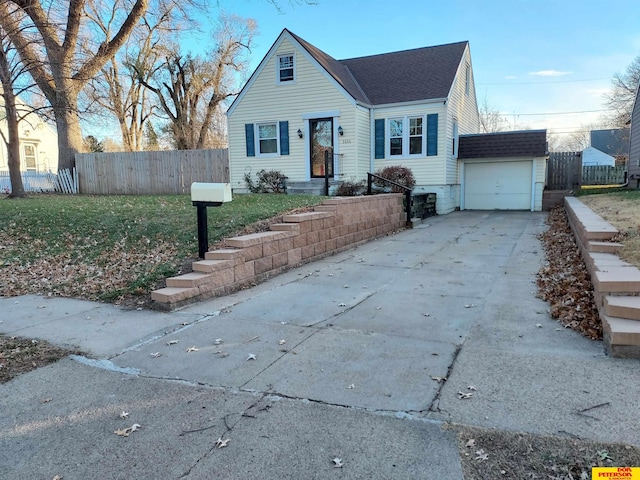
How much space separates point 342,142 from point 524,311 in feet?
37.3

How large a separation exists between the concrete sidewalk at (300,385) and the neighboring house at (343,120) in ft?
34.0

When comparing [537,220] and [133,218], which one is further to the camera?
[537,220]

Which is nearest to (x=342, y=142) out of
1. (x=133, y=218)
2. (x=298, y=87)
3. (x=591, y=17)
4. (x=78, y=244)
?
(x=298, y=87)

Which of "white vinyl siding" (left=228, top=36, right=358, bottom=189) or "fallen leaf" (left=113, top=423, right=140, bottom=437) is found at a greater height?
"white vinyl siding" (left=228, top=36, right=358, bottom=189)

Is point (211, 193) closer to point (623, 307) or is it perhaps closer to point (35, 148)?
point (623, 307)

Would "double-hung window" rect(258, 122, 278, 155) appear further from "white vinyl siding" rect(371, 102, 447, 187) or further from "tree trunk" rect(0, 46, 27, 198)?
"tree trunk" rect(0, 46, 27, 198)

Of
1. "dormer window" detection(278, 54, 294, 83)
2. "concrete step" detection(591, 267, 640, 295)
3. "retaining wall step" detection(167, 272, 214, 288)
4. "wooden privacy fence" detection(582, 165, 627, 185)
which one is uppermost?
"dormer window" detection(278, 54, 294, 83)

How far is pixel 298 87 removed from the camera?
15.7m

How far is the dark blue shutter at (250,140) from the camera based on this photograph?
16672mm

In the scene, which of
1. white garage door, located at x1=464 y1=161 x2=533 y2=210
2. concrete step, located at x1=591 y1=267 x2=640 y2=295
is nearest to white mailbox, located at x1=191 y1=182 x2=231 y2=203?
concrete step, located at x1=591 y1=267 x2=640 y2=295

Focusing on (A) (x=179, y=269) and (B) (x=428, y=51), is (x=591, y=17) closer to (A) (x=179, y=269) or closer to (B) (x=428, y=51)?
(B) (x=428, y=51)

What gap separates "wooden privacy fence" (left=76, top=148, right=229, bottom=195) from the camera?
18312 mm

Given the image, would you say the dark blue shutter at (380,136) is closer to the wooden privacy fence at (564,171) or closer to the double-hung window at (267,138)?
the double-hung window at (267,138)

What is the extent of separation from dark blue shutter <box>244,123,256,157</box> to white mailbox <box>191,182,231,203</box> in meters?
10.7
